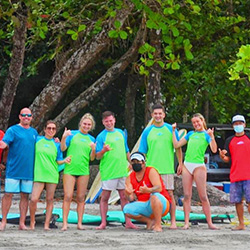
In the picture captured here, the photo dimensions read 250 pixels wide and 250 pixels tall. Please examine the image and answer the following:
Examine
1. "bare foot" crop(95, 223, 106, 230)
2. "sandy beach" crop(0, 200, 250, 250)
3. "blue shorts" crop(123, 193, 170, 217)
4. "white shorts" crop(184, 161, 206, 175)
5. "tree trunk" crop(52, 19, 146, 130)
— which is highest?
"tree trunk" crop(52, 19, 146, 130)

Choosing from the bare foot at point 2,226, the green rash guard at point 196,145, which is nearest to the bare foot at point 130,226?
the green rash guard at point 196,145

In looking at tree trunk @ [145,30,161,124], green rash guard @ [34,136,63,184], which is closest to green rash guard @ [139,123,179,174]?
green rash guard @ [34,136,63,184]

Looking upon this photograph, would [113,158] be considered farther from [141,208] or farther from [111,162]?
[141,208]

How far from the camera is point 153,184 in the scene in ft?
38.4

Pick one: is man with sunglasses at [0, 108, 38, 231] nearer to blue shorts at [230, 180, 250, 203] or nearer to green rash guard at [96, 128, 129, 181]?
green rash guard at [96, 128, 129, 181]

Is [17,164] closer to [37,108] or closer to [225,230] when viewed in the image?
[225,230]

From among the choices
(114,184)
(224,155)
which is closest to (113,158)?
(114,184)

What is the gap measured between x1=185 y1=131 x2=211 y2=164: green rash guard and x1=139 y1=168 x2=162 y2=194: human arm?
2.10 feet

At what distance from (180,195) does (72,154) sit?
593 cm

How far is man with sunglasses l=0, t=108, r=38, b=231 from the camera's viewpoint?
11.4 metres

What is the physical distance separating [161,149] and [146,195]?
2.33ft

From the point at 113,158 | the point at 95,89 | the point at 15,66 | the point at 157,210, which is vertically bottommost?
the point at 157,210

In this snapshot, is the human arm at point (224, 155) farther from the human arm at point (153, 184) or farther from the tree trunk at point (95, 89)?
the tree trunk at point (95, 89)

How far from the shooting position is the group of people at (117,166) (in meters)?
11.5
